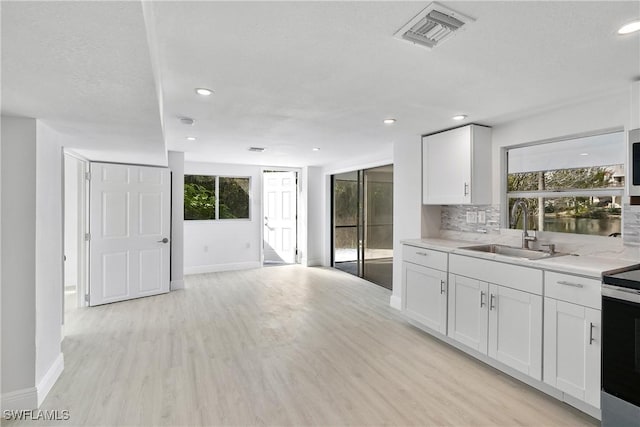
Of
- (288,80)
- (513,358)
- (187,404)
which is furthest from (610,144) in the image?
(187,404)

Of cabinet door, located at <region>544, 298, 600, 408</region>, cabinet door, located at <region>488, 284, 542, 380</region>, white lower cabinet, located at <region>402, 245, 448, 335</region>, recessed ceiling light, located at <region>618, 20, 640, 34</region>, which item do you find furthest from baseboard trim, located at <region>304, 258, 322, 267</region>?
recessed ceiling light, located at <region>618, 20, 640, 34</region>

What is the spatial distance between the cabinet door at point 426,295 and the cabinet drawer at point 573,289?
96 centimetres

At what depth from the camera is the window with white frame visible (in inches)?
252

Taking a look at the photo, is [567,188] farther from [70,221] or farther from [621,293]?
[70,221]

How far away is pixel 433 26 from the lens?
157cm

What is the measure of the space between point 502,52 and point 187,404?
295cm

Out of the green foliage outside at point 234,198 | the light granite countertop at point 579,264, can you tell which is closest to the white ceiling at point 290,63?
the light granite countertop at point 579,264

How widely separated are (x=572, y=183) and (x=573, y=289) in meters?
1.16

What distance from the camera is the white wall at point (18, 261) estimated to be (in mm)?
2186

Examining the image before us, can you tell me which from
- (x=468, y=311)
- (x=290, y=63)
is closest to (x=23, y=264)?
(x=290, y=63)

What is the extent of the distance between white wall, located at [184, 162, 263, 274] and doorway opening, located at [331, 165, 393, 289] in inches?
64.5

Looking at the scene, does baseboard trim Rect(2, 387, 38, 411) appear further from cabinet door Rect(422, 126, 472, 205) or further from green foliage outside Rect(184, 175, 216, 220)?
green foliage outside Rect(184, 175, 216, 220)

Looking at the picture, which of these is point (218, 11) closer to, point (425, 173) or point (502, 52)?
point (502, 52)

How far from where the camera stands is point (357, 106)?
279 cm
